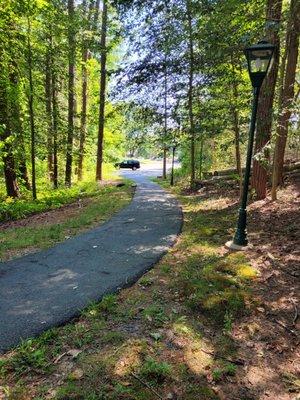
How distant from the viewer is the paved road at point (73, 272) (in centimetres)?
389

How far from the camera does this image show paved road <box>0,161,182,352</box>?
153 inches

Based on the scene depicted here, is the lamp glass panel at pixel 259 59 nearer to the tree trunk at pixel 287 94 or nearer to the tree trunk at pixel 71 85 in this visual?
the tree trunk at pixel 287 94

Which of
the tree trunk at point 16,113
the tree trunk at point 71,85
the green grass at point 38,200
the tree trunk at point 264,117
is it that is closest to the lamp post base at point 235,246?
the tree trunk at point 264,117

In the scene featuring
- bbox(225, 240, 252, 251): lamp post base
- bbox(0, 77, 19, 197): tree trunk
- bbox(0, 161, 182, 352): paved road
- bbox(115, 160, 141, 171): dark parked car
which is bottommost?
bbox(0, 161, 182, 352): paved road

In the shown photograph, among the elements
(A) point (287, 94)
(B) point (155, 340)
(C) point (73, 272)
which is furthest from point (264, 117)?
(B) point (155, 340)

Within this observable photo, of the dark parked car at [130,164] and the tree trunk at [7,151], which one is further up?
the tree trunk at [7,151]

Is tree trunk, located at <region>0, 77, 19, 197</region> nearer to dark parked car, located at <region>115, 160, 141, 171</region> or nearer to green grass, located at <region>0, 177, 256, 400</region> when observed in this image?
green grass, located at <region>0, 177, 256, 400</region>

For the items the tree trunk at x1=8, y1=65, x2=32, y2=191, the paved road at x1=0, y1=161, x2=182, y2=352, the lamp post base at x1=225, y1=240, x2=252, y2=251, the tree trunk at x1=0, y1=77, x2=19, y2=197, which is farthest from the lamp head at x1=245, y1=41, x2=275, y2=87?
the tree trunk at x1=8, y1=65, x2=32, y2=191

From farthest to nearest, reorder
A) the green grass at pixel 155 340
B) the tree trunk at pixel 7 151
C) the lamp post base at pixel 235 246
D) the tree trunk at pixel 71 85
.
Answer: the tree trunk at pixel 71 85 < the tree trunk at pixel 7 151 < the lamp post base at pixel 235 246 < the green grass at pixel 155 340

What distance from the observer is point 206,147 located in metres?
21.1

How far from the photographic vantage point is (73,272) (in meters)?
5.26

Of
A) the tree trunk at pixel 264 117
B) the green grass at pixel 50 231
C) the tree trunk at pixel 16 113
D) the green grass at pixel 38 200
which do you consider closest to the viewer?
the green grass at pixel 50 231

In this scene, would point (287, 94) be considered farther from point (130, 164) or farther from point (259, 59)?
point (130, 164)

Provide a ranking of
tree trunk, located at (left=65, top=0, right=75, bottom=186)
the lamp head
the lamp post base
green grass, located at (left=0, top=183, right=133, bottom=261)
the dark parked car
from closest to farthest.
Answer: the lamp head < the lamp post base < green grass, located at (left=0, top=183, right=133, bottom=261) < tree trunk, located at (left=65, top=0, right=75, bottom=186) < the dark parked car
